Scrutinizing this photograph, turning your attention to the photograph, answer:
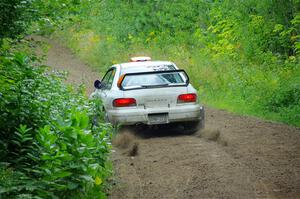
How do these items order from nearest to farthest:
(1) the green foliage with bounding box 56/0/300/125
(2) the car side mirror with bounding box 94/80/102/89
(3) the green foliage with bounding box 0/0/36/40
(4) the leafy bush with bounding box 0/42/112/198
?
(4) the leafy bush with bounding box 0/42/112/198 < (3) the green foliage with bounding box 0/0/36/40 < (2) the car side mirror with bounding box 94/80/102/89 < (1) the green foliage with bounding box 56/0/300/125

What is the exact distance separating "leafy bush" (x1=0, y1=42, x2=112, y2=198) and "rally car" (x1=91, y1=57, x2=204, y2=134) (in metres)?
3.54

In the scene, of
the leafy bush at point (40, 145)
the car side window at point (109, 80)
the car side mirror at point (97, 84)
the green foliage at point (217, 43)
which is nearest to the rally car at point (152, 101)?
the car side window at point (109, 80)

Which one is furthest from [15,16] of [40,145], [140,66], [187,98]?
[140,66]

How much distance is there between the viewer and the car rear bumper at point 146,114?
44.3ft

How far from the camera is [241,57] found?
2491 cm

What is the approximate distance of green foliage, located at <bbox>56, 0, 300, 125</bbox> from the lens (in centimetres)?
1927

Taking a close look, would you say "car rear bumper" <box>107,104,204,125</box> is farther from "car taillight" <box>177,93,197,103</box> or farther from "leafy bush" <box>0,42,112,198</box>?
"leafy bush" <box>0,42,112,198</box>

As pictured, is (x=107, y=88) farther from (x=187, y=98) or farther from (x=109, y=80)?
(x=187, y=98)

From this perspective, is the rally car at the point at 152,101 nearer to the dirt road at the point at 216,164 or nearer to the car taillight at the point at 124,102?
the car taillight at the point at 124,102

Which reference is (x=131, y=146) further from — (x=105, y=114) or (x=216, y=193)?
(x=216, y=193)

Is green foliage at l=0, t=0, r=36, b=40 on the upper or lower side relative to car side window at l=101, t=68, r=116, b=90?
upper

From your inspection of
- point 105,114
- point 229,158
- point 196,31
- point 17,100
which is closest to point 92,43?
point 196,31

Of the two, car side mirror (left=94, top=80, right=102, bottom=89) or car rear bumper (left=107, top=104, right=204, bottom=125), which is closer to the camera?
car rear bumper (left=107, top=104, right=204, bottom=125)

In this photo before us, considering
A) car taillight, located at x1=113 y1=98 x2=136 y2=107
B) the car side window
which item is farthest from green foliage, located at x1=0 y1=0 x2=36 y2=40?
the car side window
